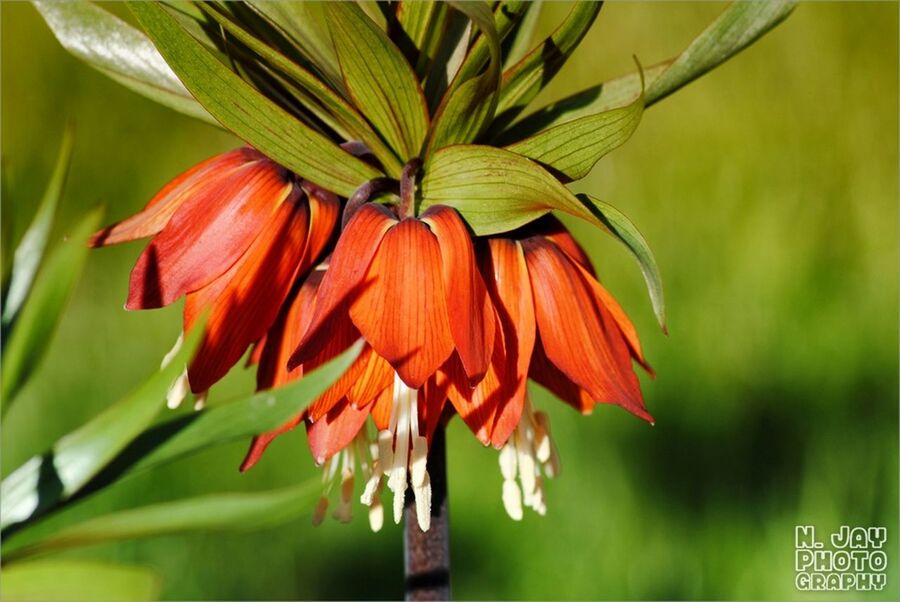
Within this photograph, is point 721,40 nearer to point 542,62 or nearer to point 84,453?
point 542,62

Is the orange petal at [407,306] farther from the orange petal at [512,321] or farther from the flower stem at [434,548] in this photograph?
the flower stem at [434,548]

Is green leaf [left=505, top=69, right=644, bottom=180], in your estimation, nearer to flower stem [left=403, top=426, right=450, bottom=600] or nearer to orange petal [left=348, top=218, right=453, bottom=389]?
orange petal [left=348, top=218, right=453, bottom=389]

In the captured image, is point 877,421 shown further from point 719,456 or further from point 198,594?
point 198,594

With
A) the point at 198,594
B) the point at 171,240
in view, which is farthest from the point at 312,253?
the point at 198,594

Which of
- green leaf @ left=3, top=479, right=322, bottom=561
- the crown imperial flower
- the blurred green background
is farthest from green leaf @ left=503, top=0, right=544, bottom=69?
the blurred green background

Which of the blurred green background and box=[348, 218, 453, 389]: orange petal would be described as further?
the blurred green background

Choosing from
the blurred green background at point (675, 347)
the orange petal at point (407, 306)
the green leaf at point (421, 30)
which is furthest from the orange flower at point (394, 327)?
the blurred green background at point (675, 347)
